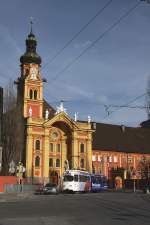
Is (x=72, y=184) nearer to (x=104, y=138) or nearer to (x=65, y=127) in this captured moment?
(x=65, y=127)

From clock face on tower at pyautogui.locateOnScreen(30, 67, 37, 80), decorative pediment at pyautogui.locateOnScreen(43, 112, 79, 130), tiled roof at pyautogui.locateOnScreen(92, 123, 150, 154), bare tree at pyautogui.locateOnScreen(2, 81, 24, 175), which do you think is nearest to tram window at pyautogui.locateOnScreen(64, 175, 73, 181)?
bare tree at pyautogui.locateOnScreen(2, 81, 24, 175)

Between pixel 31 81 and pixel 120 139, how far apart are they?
2604 centimetres

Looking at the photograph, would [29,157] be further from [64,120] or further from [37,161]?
[64,120]

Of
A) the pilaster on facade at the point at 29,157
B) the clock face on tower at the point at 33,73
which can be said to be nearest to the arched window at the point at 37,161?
the pilaster on facade at the point at 29,157

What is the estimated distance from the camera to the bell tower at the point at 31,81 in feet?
274

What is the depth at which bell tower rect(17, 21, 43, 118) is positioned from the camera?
83.6 m

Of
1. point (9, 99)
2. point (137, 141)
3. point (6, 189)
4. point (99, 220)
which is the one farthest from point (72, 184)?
point (137, 141)

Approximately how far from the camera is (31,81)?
85125 mm

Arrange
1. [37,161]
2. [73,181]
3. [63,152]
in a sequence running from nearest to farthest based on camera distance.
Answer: [73,181], [37,161], [63,152]

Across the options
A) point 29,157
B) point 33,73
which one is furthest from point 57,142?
point 33,73

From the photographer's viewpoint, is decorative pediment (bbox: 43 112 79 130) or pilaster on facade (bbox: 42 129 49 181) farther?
decorative pediment (bbox: 43 112 79 130)

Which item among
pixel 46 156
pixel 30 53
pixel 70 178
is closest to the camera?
pixel 70 178

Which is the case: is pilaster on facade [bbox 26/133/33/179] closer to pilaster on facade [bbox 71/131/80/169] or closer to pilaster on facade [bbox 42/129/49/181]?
pilaster on facade [bbox 42/129/49/181]

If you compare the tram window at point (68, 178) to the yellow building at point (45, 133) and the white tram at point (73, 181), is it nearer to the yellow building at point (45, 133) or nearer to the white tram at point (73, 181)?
the white tram at point (73, 181)
